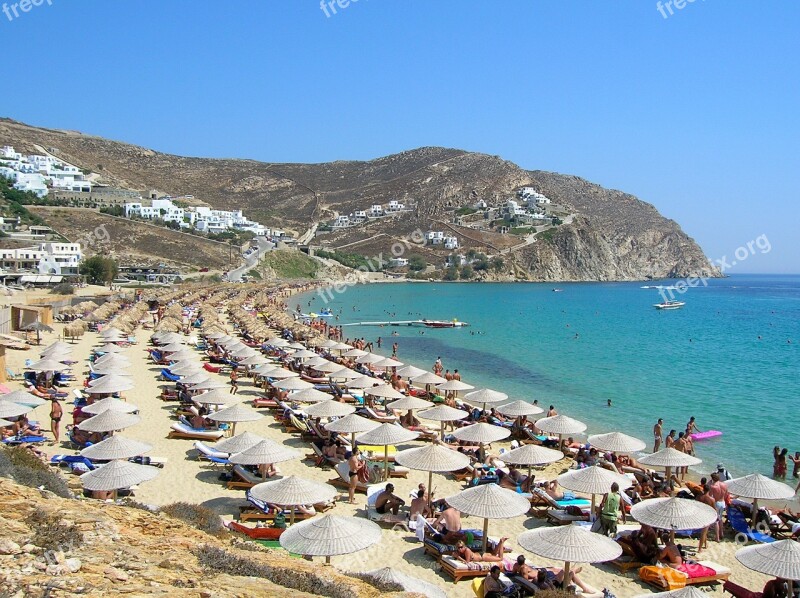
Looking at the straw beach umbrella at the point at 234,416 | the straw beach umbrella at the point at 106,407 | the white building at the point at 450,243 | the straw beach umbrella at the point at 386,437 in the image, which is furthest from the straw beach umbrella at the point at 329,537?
the white building at the point at 450,243

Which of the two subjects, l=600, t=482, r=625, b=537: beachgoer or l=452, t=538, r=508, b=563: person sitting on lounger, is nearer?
l=452, t=538, r=508, b=563: person sitting on lounger

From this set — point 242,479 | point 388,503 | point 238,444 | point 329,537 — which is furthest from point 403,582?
point 238,444

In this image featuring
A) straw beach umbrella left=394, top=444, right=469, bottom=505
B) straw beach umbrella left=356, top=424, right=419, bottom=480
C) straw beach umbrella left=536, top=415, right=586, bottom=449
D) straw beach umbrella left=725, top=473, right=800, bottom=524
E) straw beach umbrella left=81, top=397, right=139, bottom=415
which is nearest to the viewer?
straw beach umbrella left=725, top=473, right=800, bottom=524

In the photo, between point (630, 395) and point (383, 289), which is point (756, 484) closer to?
point (630, 395)

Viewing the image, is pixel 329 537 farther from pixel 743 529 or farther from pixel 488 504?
pixel 743 529

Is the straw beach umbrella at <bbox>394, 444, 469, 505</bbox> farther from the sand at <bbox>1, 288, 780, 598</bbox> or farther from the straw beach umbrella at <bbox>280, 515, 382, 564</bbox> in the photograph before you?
the straw beach umbrella at <bbox>280, 515, 382, 564</bbox>

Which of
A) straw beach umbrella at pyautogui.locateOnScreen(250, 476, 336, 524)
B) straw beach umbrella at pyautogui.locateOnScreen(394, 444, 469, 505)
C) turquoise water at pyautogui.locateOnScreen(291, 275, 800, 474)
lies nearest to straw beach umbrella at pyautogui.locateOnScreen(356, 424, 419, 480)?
straw beach umbrella at pyautogui.locateOnScreen(394, 444, 469, 505)
